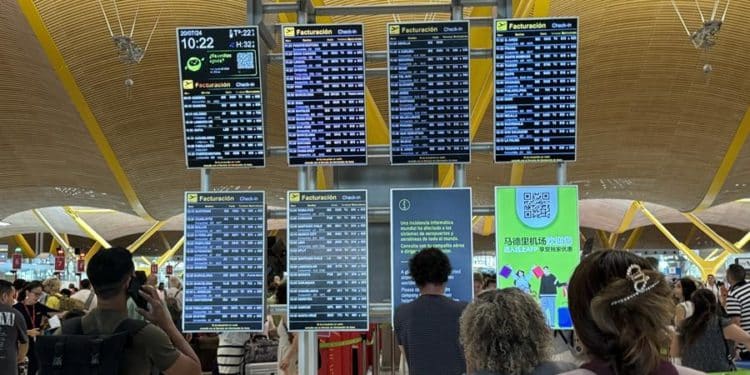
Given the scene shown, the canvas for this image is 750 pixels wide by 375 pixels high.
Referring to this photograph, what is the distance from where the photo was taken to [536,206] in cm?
523

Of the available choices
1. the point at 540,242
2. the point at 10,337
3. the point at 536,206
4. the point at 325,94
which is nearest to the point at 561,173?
the point at 536,206

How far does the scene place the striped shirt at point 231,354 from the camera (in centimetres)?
962

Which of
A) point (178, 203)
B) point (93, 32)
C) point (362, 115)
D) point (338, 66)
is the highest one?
point (93, 32)

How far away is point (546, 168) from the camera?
2953 cm

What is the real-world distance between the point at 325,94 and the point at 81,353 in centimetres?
298

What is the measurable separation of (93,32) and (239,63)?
57.8 ft

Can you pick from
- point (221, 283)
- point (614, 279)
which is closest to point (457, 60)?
point (221, 283)

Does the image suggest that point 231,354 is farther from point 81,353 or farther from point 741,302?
point 81,353

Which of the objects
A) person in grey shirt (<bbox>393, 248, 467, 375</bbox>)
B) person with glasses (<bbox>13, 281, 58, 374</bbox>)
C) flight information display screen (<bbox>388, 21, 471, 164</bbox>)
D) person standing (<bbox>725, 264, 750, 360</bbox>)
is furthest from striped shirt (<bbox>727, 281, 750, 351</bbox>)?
person with glasses (<bbox>13, 281, 58, 374</bbox>)

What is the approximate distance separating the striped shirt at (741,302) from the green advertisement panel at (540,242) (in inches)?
164

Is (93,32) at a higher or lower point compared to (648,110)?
higher

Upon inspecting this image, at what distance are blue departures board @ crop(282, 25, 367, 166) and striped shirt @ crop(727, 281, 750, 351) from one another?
5.26 m

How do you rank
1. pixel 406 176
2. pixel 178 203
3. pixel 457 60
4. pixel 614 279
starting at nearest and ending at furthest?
pixel 614 279, pixel 457 60, pixel 406 176, pixel 178 203

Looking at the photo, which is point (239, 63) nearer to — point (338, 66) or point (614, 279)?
point (338, 66)
